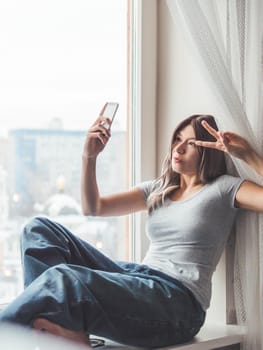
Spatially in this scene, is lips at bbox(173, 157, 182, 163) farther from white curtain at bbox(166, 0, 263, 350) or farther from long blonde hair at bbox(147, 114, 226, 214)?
white curtain at bbox(166, 0, 263, 350)

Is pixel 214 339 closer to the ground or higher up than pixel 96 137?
closer to the ground

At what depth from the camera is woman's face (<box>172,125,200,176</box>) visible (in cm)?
176

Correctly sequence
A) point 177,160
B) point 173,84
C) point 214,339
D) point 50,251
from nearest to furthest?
point 50,251
point 214,339
point 177,160
point 173,84

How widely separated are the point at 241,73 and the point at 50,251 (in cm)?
65

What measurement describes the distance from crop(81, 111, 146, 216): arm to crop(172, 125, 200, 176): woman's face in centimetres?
16

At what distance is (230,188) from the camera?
65.8 inches

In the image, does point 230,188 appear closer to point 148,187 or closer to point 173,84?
point 148,187

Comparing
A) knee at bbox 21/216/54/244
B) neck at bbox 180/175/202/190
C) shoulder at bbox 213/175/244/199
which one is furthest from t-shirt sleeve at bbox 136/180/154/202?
knee at bbox 21/216/54/244

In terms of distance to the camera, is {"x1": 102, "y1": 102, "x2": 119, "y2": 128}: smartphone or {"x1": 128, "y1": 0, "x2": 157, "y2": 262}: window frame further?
{"x1": 128, "y1": 0, "x2": 157, "y2": 262}: window frame

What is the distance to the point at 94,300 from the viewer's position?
1427mm

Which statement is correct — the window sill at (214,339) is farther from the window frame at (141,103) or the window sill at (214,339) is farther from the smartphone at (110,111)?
the smartphone at (110,111)

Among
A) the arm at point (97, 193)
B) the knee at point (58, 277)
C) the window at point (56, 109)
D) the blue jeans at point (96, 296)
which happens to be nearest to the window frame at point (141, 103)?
the window at point (56, 109)

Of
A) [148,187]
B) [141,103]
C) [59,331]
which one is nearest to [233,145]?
[148,187]

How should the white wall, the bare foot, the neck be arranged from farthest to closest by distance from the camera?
the white wall, the neck, the bare foot
